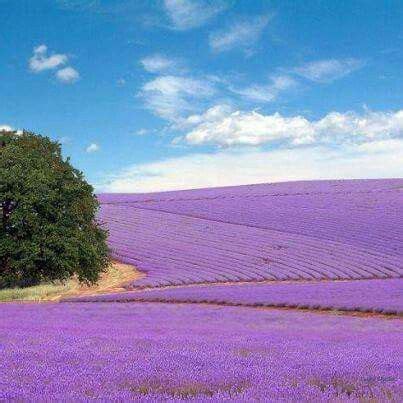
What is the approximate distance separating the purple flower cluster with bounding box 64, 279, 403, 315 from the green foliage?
4.24 meters

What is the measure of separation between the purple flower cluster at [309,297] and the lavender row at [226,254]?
4623 millimetres

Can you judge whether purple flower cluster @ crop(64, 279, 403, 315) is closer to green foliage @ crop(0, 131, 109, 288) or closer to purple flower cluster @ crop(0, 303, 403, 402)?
green foliage @ crop(0, 131, 109, 288)

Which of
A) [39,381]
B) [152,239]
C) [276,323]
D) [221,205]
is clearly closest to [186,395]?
[39,381]

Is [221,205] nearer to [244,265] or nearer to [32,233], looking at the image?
[244,265]

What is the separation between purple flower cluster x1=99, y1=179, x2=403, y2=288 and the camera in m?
29.5

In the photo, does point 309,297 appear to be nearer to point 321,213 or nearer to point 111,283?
point 111,283

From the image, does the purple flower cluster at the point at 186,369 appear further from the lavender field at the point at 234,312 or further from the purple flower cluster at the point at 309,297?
the purple flower cluster at the point at 309,297

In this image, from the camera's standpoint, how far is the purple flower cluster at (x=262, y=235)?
29.5m

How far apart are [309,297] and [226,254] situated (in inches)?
556

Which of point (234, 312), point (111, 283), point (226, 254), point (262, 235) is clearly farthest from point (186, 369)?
point (262, 235)

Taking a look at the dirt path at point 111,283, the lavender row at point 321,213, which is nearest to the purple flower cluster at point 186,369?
the dirt path at point 111,283

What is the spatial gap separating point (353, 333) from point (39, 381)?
850 cm

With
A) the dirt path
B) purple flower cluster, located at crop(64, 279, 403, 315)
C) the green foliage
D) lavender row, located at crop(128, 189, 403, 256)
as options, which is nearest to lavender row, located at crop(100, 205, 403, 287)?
the dirt path

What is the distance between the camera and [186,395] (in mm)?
4871
